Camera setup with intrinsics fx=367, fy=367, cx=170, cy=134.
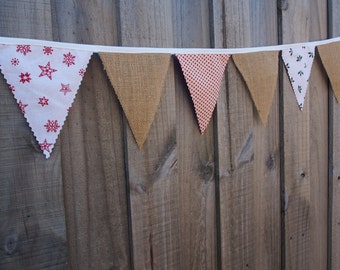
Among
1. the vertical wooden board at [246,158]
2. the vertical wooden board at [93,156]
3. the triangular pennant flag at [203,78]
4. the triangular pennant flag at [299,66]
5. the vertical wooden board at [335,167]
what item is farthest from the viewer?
the vertical wooden board at [335,167]

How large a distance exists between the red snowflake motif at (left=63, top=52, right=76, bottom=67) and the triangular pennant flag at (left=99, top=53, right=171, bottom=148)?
0.28 feet

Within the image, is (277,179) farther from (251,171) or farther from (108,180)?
(108,180)

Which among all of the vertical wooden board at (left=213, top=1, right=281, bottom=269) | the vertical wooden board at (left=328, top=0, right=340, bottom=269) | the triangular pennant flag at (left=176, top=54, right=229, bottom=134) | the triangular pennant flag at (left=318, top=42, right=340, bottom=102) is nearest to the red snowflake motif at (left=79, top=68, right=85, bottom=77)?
the triangular pennant flag at (left=176, top=54, right=229, bottom=134)

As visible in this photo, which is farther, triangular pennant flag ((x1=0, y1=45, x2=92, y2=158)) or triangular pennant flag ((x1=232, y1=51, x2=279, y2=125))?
triangular pennant flag ((x1=232, y1=51, x2=279, y2=125))

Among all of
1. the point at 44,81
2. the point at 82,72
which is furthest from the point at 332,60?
the point at 44,81

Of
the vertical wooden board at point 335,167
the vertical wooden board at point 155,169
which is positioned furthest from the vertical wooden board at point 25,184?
the vertical wooden board at point 335,167

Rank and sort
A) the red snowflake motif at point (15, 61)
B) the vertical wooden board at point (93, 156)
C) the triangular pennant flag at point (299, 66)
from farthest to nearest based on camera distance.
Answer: the triangular pennant flag at point (299, 66), the vertical wooden board at point (93, 156), the red snowflake motif at point (15, 61)

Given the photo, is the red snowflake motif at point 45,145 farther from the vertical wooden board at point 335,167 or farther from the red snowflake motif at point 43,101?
the vertical wooden board at point 335,167

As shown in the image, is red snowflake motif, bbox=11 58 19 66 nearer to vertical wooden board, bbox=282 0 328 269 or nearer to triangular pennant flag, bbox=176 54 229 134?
triangular pennant flag, bbox=176 54 229 134

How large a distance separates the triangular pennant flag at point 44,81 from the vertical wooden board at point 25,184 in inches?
1.0

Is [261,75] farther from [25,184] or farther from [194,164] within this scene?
[25,184]

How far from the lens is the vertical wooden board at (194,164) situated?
3.92ft

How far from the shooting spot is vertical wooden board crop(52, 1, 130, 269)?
1.02 metres

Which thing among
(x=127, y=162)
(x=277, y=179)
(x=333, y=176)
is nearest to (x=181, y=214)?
(x=127, y=162)
